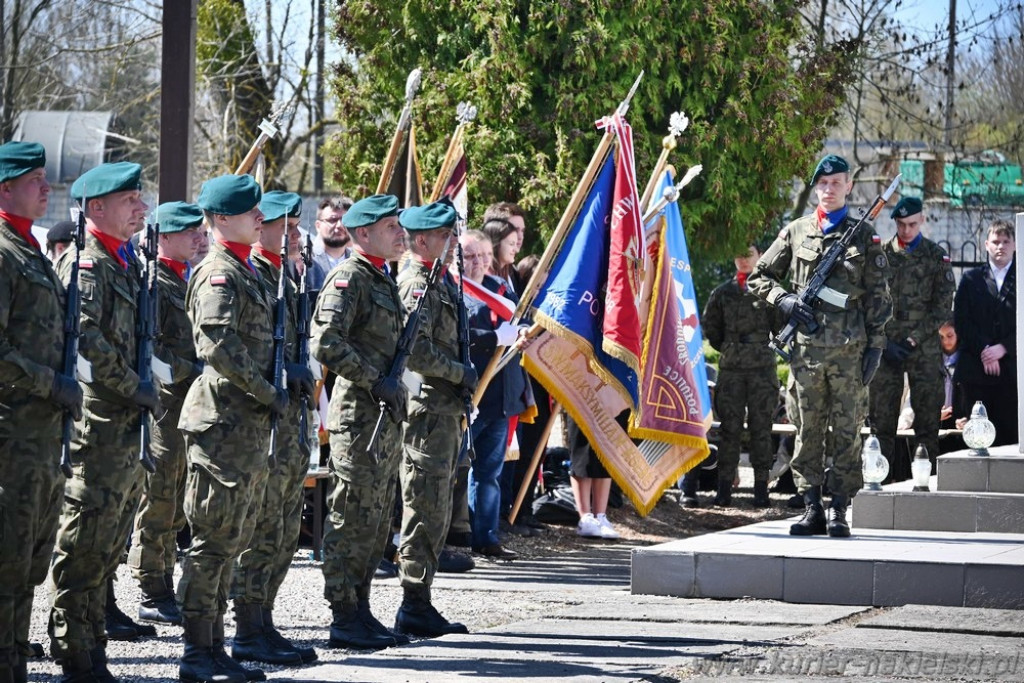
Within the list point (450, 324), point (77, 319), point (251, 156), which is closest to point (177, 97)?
point (251, 156)

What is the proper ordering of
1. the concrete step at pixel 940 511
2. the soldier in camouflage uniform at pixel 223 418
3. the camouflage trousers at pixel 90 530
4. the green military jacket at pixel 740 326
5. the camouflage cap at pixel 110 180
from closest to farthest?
1. the camouflage trousers at pixel 90 530
2. the soldier in camouflage uniform at pixel 223 418
3. the camouflage cap at pixel 110 180
4. the concrete step at pixel 940 511
5. the green military jacket at pixel 740 326

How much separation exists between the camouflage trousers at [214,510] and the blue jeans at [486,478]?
429cm

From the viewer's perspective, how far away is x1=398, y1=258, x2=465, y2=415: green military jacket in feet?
26.4

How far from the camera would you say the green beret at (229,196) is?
7.13 metres

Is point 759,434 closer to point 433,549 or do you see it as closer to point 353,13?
point 353,13

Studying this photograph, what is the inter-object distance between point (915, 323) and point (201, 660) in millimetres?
8629

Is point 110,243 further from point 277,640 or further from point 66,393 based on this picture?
point 277,640

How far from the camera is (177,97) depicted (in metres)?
10.5

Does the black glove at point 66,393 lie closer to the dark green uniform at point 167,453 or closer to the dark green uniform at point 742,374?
the dark green uniform at point 167,453

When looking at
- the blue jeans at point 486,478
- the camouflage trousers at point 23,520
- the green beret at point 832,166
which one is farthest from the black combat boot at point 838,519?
the camouflage trousers at point 23,520

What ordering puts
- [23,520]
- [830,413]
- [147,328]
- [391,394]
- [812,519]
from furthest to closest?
[812,519], [830,413], [391,394], [147,328], [23,520]

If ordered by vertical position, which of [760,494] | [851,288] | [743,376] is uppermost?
[851,288]

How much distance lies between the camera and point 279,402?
6969 mm

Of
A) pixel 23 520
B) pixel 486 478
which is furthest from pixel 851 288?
pixel 23 520
